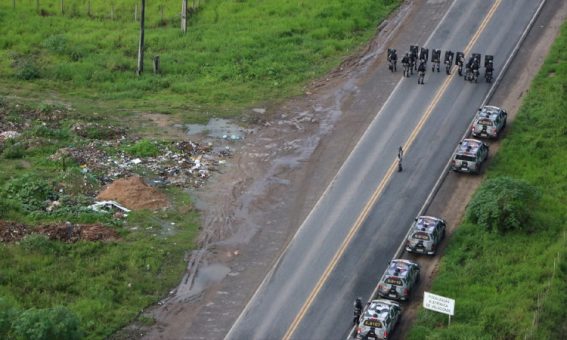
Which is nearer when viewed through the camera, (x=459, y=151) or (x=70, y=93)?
(x=459, y=151)

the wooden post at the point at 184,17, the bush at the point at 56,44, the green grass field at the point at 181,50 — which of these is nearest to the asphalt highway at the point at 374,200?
the green grass field at the point at 181,50

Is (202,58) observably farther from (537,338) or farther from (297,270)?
(537,338)

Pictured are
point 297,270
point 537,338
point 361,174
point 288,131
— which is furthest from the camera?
point 288,131

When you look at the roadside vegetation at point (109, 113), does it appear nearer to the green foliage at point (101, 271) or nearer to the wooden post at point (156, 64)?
the green foliage at point (101, 271)

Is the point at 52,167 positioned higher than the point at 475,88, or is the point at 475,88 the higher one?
the point at 475,88

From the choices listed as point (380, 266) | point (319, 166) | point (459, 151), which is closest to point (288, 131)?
point (319, 166)

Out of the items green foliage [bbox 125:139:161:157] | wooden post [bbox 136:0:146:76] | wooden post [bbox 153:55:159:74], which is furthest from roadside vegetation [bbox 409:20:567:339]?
wooden post [bbox 136:0:146:76]
